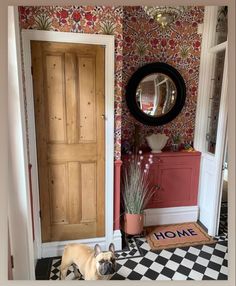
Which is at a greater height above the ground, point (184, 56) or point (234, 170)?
point (184, 56)

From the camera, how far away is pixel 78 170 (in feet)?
6.28

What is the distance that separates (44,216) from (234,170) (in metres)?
1.75

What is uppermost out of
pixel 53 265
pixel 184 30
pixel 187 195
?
pixel 184 30

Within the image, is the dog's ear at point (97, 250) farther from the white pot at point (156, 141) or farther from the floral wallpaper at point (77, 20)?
the floral wallpaper at point (77, 20)

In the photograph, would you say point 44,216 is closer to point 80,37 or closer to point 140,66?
point 80,37

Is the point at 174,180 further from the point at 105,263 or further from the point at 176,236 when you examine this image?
the point at 105,263

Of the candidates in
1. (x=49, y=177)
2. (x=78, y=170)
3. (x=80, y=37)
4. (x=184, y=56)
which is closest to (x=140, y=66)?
(x=184, y=56)

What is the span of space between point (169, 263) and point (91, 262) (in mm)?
749

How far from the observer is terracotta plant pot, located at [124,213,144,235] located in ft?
6.86

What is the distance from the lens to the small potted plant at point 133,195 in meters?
2.10

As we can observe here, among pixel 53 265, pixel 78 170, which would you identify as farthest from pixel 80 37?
pixel 53 265

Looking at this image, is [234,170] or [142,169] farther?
[142,169]

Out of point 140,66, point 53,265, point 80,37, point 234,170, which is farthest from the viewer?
point 140,66

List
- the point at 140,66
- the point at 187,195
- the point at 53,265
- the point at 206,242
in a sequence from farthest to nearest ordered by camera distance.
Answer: the point at 187,195
the point at 140,66
the point at 206,242
the point at 53,265
